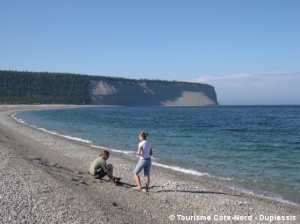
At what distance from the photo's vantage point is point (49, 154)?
894 inches

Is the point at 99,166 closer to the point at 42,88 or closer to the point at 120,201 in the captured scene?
the point at 120,201

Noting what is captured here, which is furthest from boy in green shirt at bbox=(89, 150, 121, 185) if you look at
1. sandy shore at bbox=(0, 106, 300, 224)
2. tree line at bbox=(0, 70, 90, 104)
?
tree line at bbox=(0, 70, 90, 104)

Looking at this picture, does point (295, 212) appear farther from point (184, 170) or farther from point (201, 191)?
point (184, 170)

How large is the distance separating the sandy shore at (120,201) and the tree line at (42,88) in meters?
147

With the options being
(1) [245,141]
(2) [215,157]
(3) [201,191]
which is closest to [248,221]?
(3) [201,191]

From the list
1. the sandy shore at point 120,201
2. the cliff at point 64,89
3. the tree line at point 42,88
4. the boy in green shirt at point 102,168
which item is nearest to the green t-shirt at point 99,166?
the boy in green shirt at point 102,168

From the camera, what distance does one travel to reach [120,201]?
11.9 meters

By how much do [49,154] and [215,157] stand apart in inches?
393

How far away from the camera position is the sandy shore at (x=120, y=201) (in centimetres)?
984

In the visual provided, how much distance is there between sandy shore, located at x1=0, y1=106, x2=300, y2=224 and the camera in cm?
984

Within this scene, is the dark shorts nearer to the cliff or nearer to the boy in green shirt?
the boy in green shirt

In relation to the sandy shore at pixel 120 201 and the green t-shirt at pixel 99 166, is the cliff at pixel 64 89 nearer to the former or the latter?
the green t-shirt at pixel 99 166

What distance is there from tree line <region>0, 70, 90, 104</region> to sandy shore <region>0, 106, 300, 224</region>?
5768 inches

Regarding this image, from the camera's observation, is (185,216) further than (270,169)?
No
